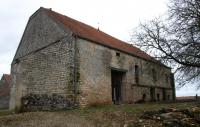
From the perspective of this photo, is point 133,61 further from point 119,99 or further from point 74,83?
point 74,83

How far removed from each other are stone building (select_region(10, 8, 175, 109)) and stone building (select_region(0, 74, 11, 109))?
18194mm

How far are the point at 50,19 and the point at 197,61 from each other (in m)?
11.7

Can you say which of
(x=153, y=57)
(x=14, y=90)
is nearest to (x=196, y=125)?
(x=153, y=57)

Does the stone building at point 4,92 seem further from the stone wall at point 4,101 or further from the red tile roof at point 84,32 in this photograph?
the red tile roof at point 84,32

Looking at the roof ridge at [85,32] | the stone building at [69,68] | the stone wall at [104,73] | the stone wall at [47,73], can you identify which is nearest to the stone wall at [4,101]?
the stone building at [69,68]

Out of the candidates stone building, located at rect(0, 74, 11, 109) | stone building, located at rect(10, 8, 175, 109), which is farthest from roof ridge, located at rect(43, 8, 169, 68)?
stone building, located at rect(0, 74, 11, 109)

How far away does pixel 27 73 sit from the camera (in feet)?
79.7

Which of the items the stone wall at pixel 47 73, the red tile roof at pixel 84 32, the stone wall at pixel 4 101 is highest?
the red tile roof at pixel 84 32

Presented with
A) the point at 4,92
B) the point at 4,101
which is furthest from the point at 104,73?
the point at 4,92

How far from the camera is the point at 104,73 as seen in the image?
73.4 ft

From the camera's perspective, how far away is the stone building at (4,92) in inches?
1726

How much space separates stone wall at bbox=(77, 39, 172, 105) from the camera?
20.4m

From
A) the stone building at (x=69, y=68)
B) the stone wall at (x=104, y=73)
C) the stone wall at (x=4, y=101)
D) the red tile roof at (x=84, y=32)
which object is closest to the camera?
the stone building at (x=69, y=68)

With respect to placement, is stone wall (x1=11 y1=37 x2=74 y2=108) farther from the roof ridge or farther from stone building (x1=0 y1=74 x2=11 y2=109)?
stone building (x1=0 y1=74 x2=11 y2=109)
